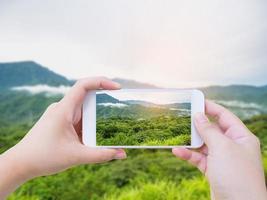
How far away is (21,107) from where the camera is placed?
2.35 meters

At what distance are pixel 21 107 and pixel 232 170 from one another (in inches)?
67.5

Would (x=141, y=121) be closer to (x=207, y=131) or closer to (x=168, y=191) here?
(x=207, y=131)

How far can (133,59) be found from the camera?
222 cm

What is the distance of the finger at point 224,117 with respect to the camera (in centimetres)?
83

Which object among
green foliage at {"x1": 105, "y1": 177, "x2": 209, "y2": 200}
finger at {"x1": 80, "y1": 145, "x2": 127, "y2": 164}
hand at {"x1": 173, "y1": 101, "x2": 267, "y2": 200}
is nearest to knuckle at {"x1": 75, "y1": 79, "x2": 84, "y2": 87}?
finger at {"x1": 80, "y1": 145, "x2": 127, "y2": 164}

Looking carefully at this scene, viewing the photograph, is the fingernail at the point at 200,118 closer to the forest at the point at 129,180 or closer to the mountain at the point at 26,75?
the forest at the point at 129,180

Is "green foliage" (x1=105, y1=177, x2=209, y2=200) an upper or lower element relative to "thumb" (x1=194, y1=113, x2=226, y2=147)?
lower

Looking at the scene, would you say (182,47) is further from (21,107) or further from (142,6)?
(21,107)

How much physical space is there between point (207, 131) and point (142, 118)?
23 cm

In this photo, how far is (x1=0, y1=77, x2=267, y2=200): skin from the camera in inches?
29.7

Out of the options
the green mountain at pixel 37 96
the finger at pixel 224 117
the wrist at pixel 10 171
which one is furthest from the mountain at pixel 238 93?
the wrist at pixel 10 171

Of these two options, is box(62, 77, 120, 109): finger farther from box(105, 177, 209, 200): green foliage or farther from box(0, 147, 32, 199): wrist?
box(105, 177, 209, 200): green foliage

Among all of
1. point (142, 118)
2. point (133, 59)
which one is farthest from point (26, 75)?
point (142, 118)

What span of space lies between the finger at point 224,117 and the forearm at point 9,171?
31cm
